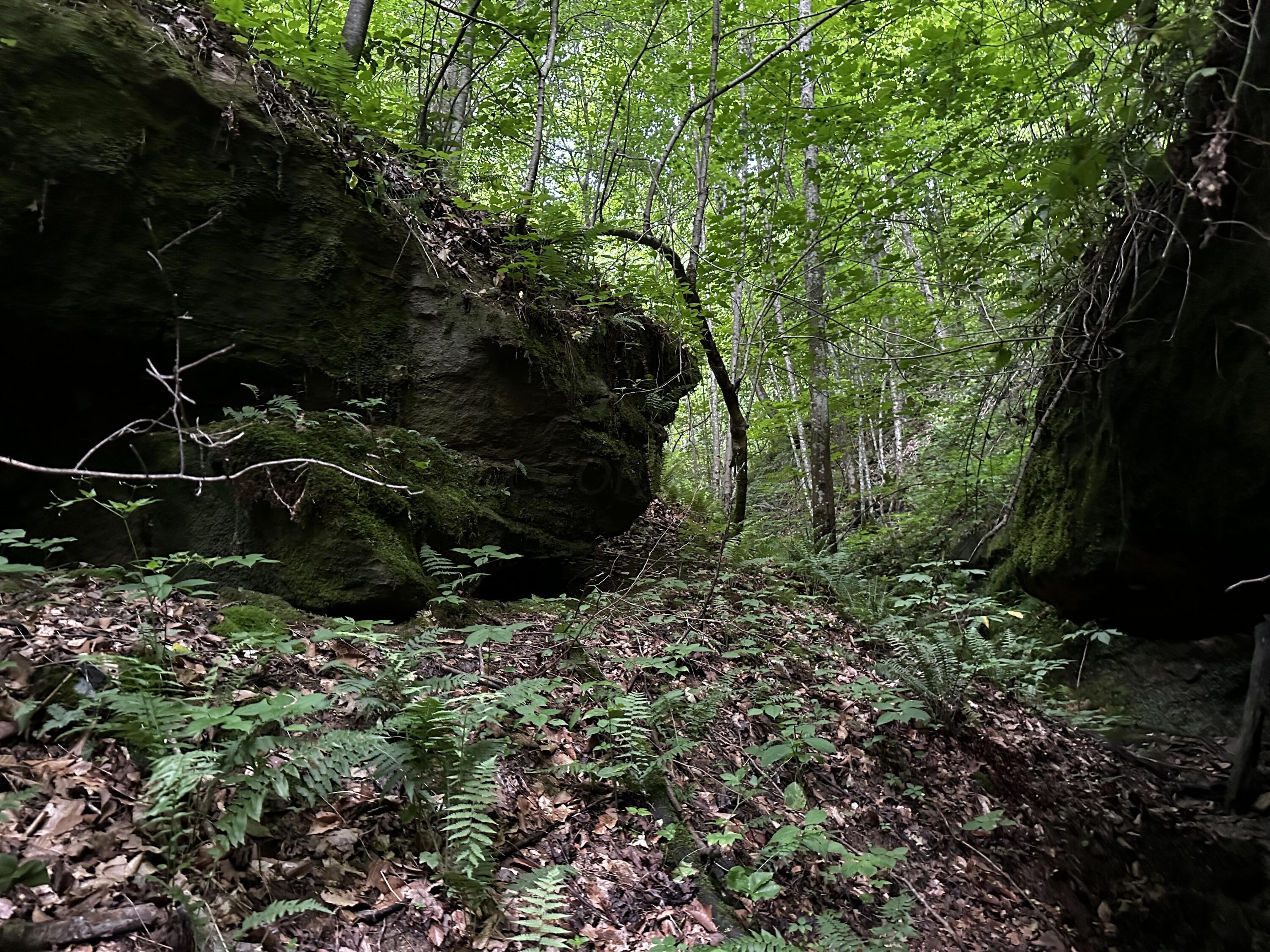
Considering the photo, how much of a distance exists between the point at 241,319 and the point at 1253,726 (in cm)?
823

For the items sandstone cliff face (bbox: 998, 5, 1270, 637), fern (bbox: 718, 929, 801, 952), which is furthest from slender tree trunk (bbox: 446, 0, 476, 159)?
→ fern (bbox: 718, 929, 801, 952)

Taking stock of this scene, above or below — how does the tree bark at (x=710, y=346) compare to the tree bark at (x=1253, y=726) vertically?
above

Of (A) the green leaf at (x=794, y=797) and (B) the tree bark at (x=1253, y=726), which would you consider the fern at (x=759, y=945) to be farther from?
(B) the tree bark at (x=1253, y=726)

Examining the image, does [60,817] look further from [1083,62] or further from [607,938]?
[1083,62]

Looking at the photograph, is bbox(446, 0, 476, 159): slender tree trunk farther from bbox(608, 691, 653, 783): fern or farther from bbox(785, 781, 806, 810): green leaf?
bbox(785, 781, 806, 810): green leaf

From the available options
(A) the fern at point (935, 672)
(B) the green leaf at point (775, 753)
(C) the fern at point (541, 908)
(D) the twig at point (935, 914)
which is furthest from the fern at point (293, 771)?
(A) the fern at point (935, 672)

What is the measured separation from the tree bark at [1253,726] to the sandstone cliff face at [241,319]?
5782 millimetres

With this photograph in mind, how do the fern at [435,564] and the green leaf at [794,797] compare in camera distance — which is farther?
the fern at [435,564]

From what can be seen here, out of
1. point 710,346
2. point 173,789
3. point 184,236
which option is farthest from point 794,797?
point 710,346

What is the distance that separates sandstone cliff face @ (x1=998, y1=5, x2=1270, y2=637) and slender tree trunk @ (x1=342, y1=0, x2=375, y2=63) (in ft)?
21.9

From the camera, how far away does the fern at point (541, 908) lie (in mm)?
2051

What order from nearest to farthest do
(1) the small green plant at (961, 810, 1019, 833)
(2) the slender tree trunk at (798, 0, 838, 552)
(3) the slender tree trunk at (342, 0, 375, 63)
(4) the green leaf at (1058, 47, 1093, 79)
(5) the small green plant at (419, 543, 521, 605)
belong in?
(4) the green leaf at (1058, 47, 1093, 79)
(1) the small green plant at (961, 810, 1019, 833)
(5) the small green plant at (419, 543, 521, 605)
(3) the slender tree trunk at (342, 0, 375, 63)
(2) the slender tree trunk at (798, 0, 838, 552)

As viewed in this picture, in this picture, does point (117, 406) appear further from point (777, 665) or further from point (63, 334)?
point (777, 665)

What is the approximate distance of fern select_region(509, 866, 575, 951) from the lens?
205 centimetres
